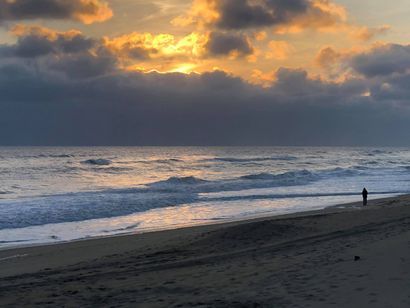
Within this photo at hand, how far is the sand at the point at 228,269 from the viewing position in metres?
7.45

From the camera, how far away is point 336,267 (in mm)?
8875

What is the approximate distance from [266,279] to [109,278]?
329cm

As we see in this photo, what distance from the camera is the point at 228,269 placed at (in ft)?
31.8

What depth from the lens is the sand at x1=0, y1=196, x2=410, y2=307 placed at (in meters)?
7.45

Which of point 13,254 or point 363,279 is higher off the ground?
point 363,279

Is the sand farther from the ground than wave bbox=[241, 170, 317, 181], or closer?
farther from the ground

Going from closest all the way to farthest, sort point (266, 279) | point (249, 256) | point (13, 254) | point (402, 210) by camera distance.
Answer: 1. point (266, 279)
2. point (249, 256)
3. point (13, 254)
4. point (402, 210)

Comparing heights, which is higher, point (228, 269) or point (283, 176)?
point (228, 269)

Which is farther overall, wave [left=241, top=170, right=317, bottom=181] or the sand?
wave [left=241, top=170, right=317, bottom=181]

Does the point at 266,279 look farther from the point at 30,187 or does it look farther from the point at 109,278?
the point at 30,187

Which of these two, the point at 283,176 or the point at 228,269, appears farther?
the point at 283,176

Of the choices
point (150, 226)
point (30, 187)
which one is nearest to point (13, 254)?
point (150, 226)

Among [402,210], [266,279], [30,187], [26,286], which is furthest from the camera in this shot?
[30,187]

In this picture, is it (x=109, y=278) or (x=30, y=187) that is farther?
(x=30, y=187)
